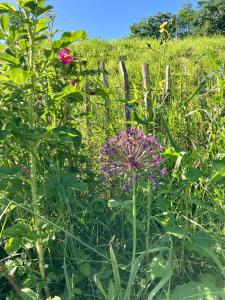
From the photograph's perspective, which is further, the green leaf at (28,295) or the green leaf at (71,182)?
the green leaf at (71,182)

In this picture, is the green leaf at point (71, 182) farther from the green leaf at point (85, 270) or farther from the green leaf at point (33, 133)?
the green leaf at point (85, 270)

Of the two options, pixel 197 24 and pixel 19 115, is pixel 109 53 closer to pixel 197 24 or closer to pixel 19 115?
pixel 19 115

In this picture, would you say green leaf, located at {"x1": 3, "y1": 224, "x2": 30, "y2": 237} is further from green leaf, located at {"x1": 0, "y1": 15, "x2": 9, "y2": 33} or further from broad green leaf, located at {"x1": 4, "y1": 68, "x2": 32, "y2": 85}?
green leaf, located at {"x1": 0, "y1": 15, "x2": 9, "y2": 33}

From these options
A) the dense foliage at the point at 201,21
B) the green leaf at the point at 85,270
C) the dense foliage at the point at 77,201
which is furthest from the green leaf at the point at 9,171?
the dense foliage at the point at 201,21

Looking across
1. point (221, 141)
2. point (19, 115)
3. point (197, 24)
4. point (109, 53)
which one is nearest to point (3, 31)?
point (19, 115)

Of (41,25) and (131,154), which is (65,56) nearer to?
(41,25)

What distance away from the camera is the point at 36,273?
1.66 metres

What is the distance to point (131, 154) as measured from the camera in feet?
4.24

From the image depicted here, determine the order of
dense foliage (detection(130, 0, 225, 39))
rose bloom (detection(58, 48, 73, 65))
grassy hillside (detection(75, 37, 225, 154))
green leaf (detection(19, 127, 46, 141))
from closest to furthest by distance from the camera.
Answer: green leaf (detection(19, 127, 46, 141)), rose bloom (detection(58, 48, 73, 65)), grassy hillside (detection(75, 37, 225, 154)), dense foliage (detection(130, 0, 225, 39))

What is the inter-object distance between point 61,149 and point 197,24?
37.8m

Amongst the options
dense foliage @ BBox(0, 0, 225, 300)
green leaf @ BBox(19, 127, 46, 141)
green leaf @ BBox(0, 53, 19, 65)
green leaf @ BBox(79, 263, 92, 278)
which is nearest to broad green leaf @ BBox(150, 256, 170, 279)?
dense foliage @ BBox(0, 0, 225, 300)

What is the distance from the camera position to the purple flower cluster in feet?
4.26

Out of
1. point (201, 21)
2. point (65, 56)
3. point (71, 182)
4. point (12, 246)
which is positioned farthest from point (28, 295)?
point (201, 21)

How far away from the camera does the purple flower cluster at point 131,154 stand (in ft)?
4.26
